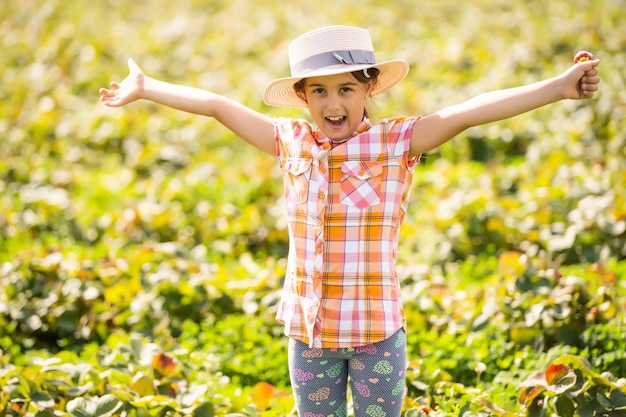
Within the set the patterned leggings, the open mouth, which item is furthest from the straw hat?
the patterned leggings

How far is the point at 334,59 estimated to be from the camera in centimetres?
238

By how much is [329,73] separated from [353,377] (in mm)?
933

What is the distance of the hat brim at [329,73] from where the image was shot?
234 centimetres

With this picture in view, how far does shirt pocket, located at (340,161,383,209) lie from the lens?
2.37 metres

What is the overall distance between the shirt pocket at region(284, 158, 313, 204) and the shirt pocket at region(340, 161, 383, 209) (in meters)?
0.12

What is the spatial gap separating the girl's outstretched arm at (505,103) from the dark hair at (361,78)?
0.22 metres

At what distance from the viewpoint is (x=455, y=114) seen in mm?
2352

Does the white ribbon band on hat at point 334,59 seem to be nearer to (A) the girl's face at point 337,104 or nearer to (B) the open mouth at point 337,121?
(A) the girl's face at point 337,104

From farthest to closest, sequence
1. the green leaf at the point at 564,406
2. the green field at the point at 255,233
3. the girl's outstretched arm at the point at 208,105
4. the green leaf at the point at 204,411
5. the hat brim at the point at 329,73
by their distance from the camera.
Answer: the green field at the point at 255,233 → the green leaf at the point at 204,411 → the green leaf at the point at 564,406 → the girl's outstretched arm at the point at 208,105 → the hat brim at the point at 329,73

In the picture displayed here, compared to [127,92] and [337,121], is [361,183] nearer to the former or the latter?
[337,121]

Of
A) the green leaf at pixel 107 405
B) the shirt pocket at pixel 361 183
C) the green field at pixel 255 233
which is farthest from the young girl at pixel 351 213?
the green leaf at pixel 107 405

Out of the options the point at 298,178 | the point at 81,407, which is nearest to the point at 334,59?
the point at 298,178

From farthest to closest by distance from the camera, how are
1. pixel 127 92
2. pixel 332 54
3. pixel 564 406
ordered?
pixel 564 406 → pixel 127 92 → pixel 332 54

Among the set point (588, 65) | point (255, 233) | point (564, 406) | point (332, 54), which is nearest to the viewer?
point (588, 65)
